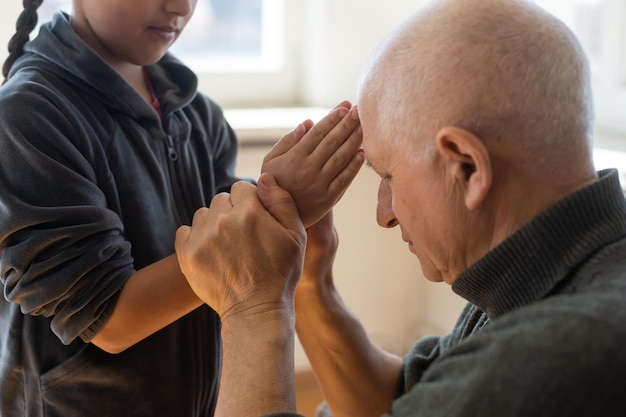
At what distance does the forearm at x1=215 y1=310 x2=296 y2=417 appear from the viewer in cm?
101

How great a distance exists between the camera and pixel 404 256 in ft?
8.16

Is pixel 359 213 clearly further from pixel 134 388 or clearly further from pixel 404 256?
pixel 134 388

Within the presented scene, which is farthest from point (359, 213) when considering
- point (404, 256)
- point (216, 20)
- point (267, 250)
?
point (267, 250)

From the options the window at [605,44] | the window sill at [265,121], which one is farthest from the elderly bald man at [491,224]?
the window at [605,44]

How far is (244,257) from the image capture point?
3.61 ft

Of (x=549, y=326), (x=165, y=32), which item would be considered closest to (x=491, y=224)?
(x=549, y=326)

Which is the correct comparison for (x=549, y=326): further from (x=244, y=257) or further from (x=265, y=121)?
(x=265, y=121)

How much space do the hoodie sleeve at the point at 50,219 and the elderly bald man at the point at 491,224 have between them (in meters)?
0.15

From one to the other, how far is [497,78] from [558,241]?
0.20m

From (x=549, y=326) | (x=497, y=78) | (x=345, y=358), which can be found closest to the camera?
(x=549, y=326)

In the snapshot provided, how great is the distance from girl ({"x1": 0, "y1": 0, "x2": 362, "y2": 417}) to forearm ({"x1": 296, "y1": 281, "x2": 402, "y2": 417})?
18 centimetres

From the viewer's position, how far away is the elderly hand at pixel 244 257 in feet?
3.59

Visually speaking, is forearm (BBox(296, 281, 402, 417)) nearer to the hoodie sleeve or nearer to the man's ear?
the hoodie sleeve

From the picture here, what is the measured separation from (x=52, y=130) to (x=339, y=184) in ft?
1.39
